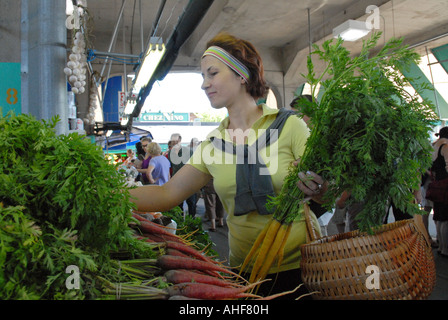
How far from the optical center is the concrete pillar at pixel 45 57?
3.00 metres

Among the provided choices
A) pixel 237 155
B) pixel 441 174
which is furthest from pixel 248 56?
pixel 441 174

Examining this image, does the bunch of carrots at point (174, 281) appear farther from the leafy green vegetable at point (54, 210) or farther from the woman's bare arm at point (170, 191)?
the woman's bare arm at point (170, 191)

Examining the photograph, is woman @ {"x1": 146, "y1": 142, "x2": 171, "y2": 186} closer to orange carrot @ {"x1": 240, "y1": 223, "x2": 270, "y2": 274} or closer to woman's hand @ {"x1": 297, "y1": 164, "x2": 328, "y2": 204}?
orange carrot @ {"x1": 240, "y1": 223, "x2": 270, "y2": 274}

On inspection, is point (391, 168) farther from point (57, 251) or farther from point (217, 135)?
point (57, 251)

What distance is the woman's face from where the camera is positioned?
172 centimetres

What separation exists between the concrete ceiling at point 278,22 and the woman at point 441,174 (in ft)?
17.3

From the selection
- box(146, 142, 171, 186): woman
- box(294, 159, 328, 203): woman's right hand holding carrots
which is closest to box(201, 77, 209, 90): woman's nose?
box(294, 159, 328, 203): woman's right hand holding carrots

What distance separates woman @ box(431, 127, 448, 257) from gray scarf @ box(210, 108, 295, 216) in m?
4.26

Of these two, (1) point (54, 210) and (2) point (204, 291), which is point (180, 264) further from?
(1) point (54, 210)

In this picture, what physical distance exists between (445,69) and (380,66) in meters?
13.3

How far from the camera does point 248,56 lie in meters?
1.81

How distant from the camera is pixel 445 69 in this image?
12.2 metres

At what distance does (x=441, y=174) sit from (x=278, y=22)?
7722 millimetres

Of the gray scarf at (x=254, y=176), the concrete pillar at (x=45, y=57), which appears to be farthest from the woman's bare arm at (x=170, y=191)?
the concrete pillar at (x=45, y=57)
